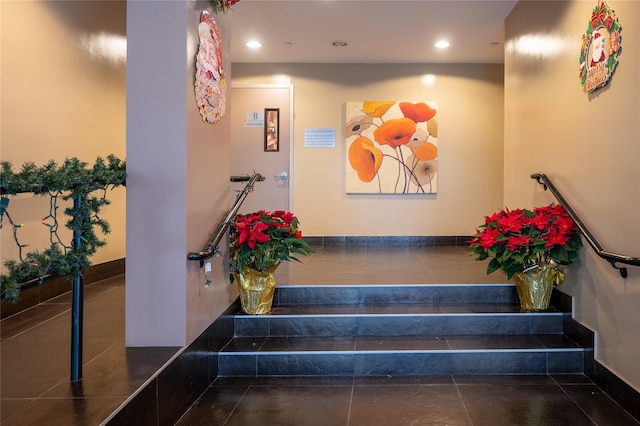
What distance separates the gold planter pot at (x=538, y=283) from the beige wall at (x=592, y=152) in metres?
0.10

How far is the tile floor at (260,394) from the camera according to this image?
1521 mm

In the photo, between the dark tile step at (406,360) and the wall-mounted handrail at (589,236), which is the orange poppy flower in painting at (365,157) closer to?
the wall-mounted handrail at (589,236)

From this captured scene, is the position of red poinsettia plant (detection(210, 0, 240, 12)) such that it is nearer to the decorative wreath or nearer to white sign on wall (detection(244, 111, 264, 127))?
the decorative wreath

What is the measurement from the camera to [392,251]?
503cm

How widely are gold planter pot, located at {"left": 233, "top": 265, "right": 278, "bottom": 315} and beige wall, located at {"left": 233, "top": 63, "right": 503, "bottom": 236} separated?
281cm

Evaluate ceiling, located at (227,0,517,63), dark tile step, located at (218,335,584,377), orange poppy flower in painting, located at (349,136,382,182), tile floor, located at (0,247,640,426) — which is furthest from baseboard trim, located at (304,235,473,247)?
tile floor, located at (0,247,640,426)

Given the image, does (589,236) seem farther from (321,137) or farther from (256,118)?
(256,118)

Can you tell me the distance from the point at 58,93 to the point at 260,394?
2583mm

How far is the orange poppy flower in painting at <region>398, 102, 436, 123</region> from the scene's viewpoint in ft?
17.8

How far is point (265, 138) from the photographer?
18.0 ft

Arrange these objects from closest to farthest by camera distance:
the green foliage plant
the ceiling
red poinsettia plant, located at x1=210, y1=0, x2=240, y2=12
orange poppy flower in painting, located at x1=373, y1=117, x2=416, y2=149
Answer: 1. the green foliage plant
2. red poinsettia plant, located at x1=210, y1=0, x2=240, y2=12
3. the ceiling
4. orange poppy flower in painting, located at x1=373, y1=117, x2=416, y2=149

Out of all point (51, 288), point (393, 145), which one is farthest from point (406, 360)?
point (393, 145)

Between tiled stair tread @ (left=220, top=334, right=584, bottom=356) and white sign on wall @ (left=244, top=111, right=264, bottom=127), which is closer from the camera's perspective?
tiled stair tread @ (left=220, top=334, right=584, bottom=356)

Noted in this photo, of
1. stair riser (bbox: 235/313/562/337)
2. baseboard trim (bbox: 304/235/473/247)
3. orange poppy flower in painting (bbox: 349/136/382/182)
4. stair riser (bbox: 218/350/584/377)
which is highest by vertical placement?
orange poppy flower in painting (bbox: 349/136/382/182)
